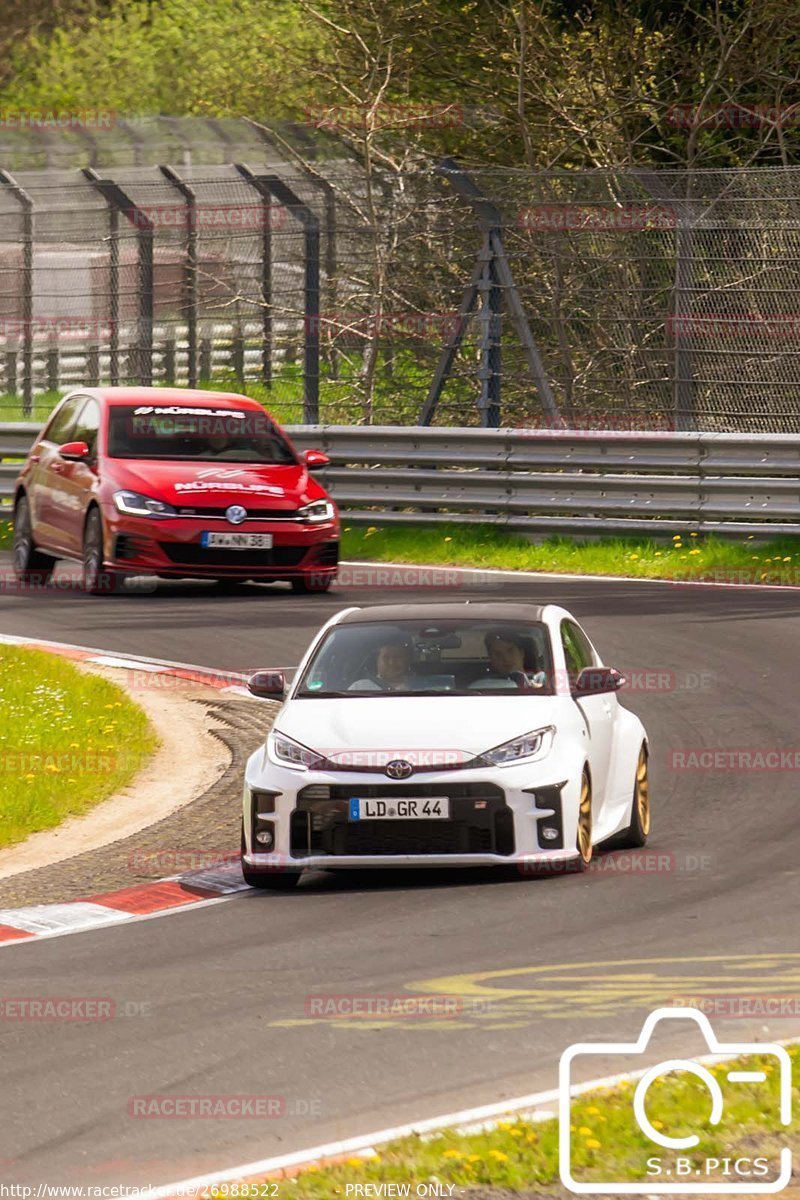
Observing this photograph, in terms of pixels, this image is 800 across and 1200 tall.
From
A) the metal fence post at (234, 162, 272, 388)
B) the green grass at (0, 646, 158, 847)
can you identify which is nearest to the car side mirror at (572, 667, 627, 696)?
the green grass at (0, 646, 158, 847)

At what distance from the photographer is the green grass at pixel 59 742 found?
1221cm

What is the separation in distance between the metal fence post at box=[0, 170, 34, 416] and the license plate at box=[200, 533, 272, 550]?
376 inches

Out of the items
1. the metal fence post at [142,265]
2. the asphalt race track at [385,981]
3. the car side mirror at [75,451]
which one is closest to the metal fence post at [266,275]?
the metal fence post at [142,265]

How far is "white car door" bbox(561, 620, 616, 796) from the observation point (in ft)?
35.2

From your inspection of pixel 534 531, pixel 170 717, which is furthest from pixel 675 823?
pixel 534 531

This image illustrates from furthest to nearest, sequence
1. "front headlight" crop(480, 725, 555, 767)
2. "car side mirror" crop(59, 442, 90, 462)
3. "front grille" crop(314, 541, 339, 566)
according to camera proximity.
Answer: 1. "car side mirror" crop(59, 442, 90, 462)
2. "front grille" crop(314, 541, 339, 566)
3. "front headlight" crop(480, 725, 555, 767)

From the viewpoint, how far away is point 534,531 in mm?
22922

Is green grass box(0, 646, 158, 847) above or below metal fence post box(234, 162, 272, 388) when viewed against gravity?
below

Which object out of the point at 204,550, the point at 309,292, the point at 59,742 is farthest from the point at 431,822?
the point at 309,292

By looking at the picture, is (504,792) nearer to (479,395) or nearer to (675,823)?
(675,823)

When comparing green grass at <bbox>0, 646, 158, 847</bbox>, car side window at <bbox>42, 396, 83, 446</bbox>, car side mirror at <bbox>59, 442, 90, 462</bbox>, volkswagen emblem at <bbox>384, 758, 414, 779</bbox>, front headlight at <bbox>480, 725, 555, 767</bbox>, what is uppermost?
car side window at <bbox>42, 396, 83, 446</bbox>

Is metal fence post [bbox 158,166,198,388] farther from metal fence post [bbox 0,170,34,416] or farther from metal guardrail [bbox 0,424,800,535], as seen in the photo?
metal guardrail [bbox 0,424,800,535]

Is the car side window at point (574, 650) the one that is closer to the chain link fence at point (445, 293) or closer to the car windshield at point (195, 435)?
the car windshield at point (195, 435)

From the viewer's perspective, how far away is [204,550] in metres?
19.7
